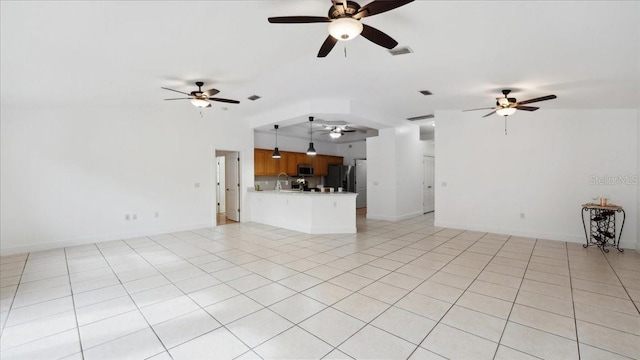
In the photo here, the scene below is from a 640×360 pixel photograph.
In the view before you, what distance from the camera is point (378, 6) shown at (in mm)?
1980

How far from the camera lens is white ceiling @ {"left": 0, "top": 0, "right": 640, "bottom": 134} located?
93.7 inches

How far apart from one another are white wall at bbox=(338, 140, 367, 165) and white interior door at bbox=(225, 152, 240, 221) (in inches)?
192

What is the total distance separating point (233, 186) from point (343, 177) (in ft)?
13.6

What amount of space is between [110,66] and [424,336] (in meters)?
4.54

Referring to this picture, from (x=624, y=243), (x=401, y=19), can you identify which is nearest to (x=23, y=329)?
(x=401, y=19)

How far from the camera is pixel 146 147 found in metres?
5.82

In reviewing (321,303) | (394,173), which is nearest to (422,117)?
(394,173)

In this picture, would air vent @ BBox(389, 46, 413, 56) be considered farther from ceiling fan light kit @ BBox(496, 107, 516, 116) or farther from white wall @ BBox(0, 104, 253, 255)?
white wall @ BBox(0, 104, 253, 255)

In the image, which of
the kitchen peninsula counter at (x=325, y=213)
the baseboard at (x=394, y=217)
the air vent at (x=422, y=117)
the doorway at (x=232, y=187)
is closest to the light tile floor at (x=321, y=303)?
the kitchen peninsula counter at (x=325, y=213)

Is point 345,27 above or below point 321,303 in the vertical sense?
above

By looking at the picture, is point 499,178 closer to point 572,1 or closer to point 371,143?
point 371,143

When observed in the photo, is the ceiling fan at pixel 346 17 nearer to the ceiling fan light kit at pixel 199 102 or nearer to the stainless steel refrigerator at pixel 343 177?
the ceiling fan light kit at pixel 199 102

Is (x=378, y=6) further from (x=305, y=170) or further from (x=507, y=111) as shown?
(x=305, y=170)

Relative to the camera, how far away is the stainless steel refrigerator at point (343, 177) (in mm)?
10080
